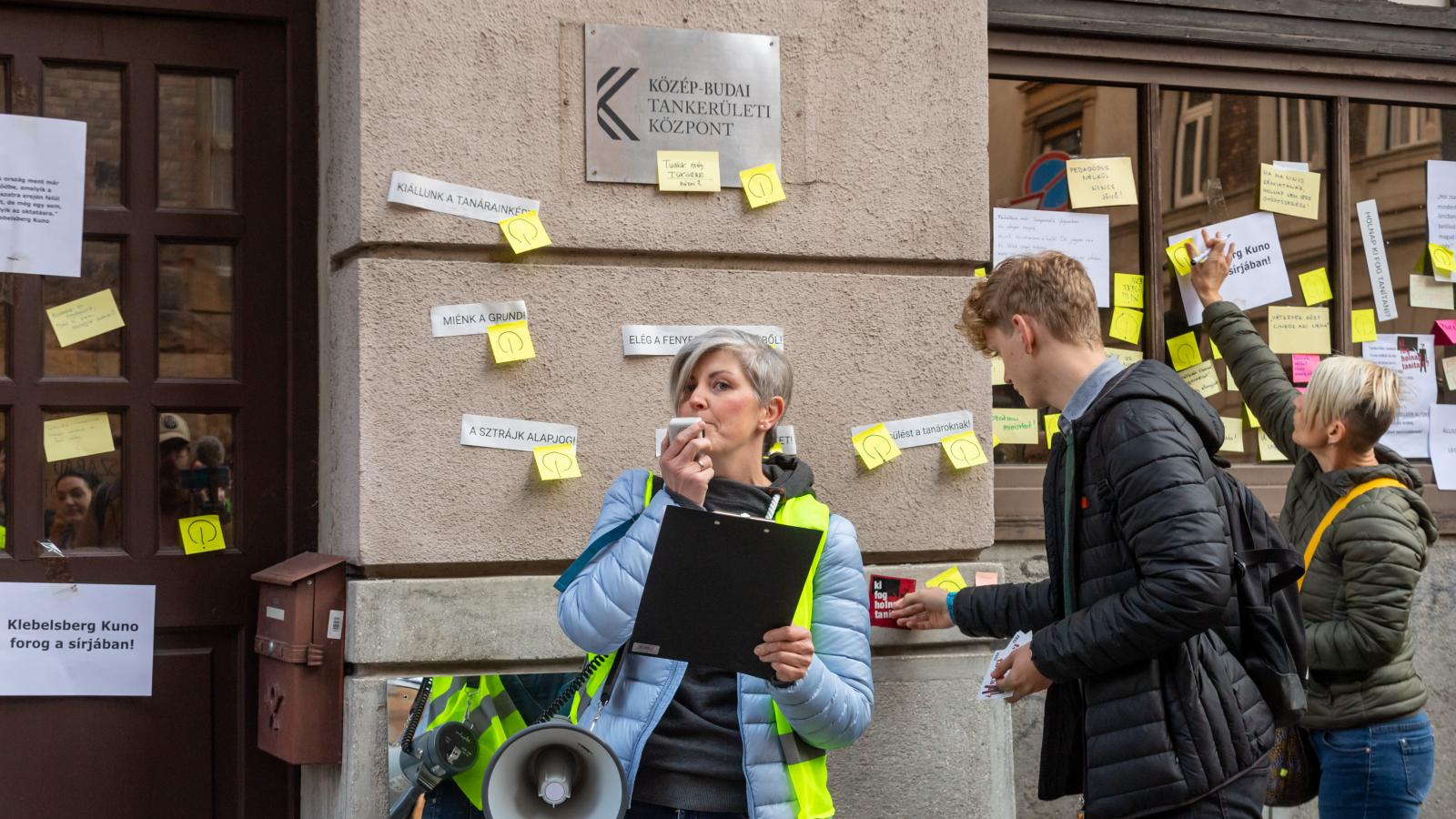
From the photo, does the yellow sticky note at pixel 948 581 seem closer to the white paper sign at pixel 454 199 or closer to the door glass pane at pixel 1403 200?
the white paper sign at pixel 454 199

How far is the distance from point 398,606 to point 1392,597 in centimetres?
265

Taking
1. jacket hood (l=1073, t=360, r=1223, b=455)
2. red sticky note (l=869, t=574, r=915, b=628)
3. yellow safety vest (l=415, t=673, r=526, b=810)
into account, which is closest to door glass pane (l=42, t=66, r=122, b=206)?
yellow safety vest (l=415, t=673, r=526, b=810)

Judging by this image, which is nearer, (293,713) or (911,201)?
(293,713)

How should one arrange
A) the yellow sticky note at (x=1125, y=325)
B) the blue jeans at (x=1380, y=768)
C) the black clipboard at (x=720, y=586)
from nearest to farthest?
the black clipboard at (x=720, y=586) → the blue jeans at (x=1380, y=768) → the yellow sticky note at (x=1125, y=325)

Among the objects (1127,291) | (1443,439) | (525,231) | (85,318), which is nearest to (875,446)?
(525,231)

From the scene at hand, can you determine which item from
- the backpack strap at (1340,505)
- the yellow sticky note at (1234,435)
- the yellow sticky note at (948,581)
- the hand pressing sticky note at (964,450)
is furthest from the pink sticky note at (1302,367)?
the yellow sticky note at (948,581)

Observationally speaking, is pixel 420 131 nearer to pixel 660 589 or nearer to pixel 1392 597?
pixel 660 589

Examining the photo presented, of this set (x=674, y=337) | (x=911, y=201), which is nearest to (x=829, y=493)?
(x=674, y=337)

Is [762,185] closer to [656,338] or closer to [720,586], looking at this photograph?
[656,338]

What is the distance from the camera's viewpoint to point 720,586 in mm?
2594

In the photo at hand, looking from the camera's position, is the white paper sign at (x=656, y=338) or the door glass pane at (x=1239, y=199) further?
the door glass pane at (x=1239, y=199)

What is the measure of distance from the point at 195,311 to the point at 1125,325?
2992mm

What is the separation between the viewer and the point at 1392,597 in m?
3.86

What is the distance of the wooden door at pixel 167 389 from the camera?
3.70 m
